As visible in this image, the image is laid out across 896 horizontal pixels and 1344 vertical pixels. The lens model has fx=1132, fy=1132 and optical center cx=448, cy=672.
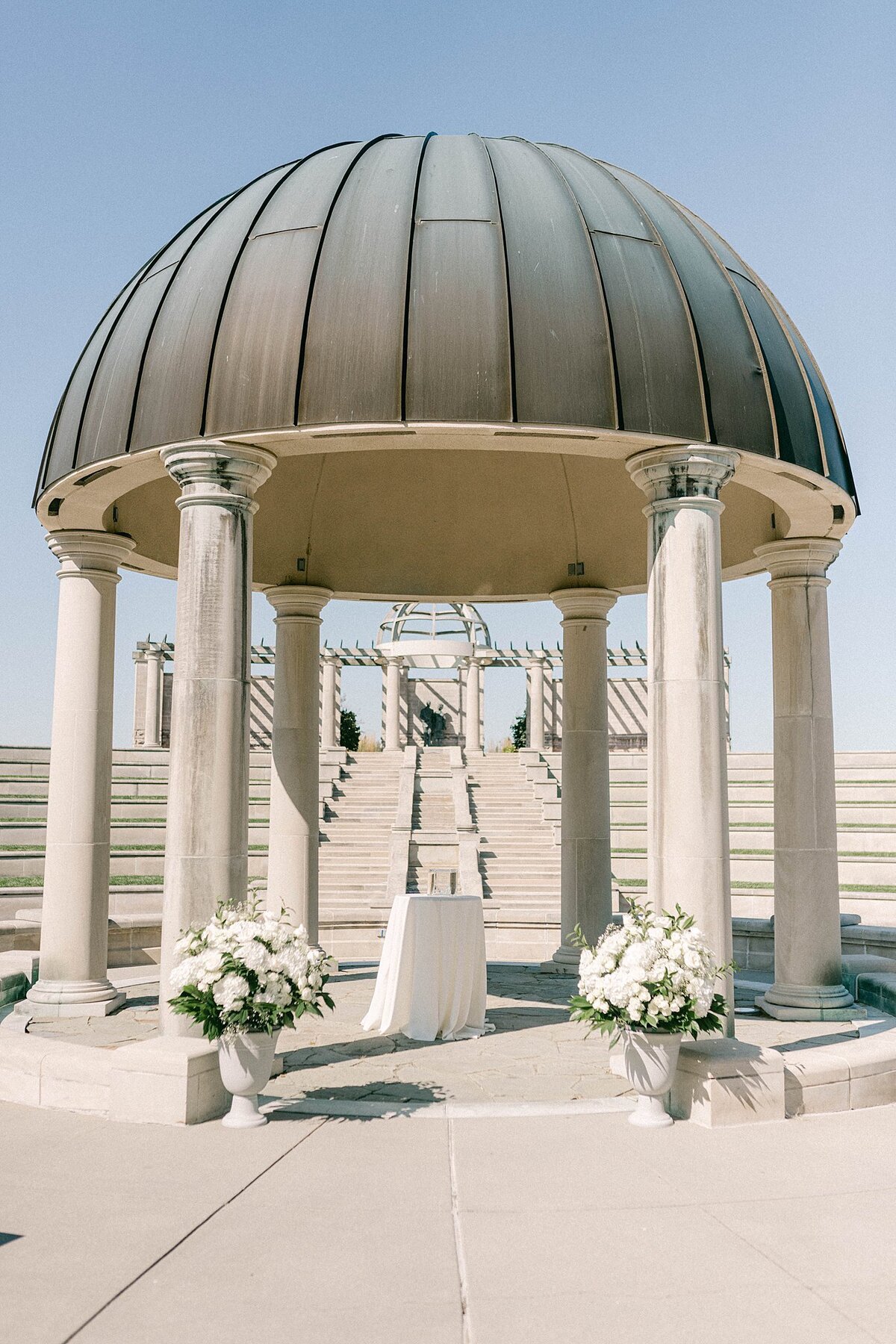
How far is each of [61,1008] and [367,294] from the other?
8975 millimetres

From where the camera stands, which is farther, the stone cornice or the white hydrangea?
the stone cornice

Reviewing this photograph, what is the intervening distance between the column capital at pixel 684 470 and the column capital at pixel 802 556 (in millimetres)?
3679

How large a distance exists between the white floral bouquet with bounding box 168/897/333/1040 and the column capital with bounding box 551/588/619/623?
33.1ft

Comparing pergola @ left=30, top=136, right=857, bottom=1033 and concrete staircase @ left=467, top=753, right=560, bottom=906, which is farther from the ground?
pergola @ left=30, top=136, right=857, bottom=1033

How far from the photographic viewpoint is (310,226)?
1108 centimetres

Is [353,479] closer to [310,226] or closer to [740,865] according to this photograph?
[310,226]

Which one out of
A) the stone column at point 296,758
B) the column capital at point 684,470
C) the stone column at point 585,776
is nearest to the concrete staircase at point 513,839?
the stone column at point 585,776

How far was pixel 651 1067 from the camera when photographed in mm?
9414

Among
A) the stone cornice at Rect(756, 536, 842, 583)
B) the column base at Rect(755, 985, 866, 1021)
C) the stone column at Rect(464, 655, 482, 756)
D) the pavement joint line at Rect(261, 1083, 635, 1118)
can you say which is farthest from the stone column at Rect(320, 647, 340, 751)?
the pavement joint line at Rect(261, 1083, 635, 1118)

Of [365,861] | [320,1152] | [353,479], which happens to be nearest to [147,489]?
[353,479]

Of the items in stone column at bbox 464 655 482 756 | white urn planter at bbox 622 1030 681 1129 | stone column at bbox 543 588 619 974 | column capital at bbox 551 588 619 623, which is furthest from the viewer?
stone column at bbox 464 655 482 756

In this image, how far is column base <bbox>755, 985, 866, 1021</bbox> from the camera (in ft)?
44.4

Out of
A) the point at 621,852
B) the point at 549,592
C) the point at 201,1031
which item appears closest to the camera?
the point at 201,1031

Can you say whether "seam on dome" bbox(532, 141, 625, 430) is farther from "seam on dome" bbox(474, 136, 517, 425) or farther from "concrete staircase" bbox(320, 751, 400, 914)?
"concrete staircase" bbox(320, 751, 400, 914)
